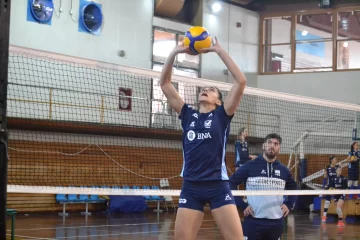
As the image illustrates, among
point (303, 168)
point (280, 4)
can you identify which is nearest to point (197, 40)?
point (303, 168)

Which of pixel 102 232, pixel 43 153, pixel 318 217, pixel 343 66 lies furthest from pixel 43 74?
pixel 343 66

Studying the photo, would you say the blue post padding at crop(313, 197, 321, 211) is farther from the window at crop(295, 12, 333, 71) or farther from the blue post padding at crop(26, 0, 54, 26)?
the blue post padding at crop(26, 0, 54, 26)

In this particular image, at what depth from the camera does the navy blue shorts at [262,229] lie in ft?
23.4

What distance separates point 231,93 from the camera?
5566 mm

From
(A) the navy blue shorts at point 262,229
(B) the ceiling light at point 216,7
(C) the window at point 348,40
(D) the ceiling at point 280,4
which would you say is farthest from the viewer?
(D) the ceiling at point 280,4

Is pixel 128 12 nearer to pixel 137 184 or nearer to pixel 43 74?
pixel 43 74

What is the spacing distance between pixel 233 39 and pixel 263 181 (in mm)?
19962

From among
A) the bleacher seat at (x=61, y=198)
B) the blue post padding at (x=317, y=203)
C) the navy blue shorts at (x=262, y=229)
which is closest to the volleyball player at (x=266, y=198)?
the navy blue shorts at (x=262, y=229)

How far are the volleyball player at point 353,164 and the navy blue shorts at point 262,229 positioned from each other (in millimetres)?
12287

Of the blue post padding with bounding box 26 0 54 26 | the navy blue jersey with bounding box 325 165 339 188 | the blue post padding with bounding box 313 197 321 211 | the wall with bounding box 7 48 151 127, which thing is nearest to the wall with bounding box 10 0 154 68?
the blue post padding with bounding box 26 0 54 26

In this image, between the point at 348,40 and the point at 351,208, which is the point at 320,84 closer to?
the point at 348,40

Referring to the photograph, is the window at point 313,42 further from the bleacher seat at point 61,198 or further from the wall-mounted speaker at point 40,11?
the bleacher seat at point 61,198

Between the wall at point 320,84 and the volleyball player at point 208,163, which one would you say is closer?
the volleyball player at point 208,163

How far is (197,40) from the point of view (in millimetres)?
5633
